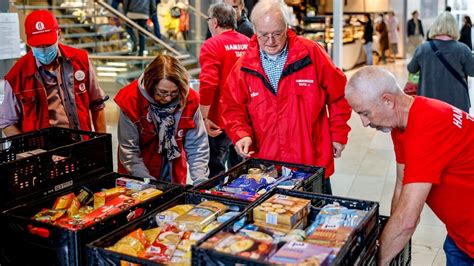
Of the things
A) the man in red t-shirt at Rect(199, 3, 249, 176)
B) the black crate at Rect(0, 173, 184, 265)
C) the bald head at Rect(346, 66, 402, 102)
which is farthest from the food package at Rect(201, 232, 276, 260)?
the man in red t-shirt at Rect(199, 3, 249, 176)

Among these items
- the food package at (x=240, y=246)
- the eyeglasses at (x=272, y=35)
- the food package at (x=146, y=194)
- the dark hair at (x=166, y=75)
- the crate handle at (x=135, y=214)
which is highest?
the eyeglasses at (x=272, y=35)

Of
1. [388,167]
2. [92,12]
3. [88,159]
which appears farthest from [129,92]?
[92,12]

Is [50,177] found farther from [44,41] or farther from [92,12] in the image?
[92,12]

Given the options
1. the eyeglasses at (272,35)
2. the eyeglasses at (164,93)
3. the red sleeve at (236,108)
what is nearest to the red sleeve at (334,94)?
the eyeglasses at (272,35)

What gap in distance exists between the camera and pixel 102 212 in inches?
89.4

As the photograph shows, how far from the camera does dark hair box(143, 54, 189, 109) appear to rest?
2.97 m

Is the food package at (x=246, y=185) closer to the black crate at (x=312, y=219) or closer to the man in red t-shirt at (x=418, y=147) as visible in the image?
the black crate at (x=312, y=219)

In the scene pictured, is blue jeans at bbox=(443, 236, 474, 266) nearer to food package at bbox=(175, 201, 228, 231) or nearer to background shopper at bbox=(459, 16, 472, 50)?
food package at bbox=(175, 201, 228, 231)

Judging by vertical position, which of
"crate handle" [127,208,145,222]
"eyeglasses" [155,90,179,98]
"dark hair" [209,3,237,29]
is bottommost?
"crate handle" [127,208,145,222]

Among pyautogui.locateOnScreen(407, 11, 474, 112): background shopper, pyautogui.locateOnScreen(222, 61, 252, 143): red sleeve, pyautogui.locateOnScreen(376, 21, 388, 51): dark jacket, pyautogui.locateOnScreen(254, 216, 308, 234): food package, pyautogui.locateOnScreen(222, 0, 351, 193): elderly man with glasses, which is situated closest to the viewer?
pyautogui.locateOnScreen(254, 216, 308, 234): food package

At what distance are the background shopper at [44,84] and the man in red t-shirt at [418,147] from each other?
1.94 m

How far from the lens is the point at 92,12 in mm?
11633

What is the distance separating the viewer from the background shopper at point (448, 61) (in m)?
5.67

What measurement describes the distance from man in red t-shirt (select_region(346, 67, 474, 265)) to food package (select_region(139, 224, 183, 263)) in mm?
719
